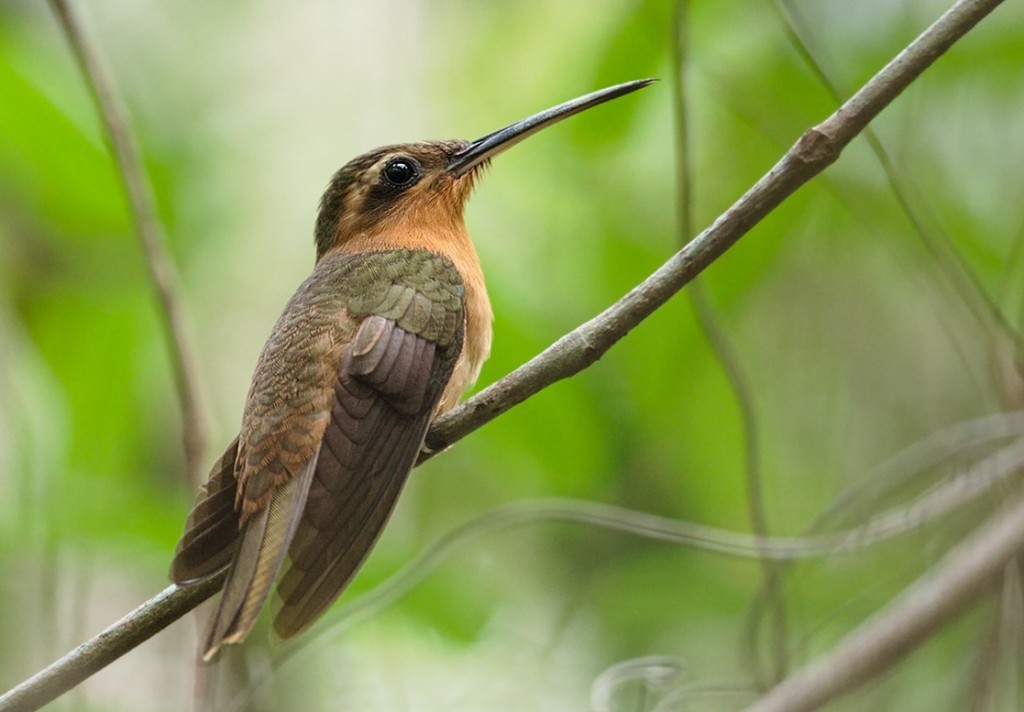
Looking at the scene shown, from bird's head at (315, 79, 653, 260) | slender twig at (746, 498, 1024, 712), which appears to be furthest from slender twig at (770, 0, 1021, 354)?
bird's head at (315, 79, 653, 260)

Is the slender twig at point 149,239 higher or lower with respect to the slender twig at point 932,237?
higher

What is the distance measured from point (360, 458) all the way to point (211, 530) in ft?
1.33

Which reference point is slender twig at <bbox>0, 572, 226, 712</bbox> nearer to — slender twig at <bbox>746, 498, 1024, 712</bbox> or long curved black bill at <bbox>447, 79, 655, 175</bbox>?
slender twig at <bbox>746, 498, 1024, 712</bbox>

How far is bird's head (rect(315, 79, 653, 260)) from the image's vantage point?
4.08 meters

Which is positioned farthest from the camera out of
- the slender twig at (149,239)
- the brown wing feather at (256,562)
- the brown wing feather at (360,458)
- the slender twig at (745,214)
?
the slender twig at (149,239)

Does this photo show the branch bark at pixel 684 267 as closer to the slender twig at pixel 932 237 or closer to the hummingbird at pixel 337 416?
the hummingbird at pixel 337 416

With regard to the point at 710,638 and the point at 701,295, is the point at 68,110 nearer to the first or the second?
the point at 701,295

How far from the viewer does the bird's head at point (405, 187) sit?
161 inches

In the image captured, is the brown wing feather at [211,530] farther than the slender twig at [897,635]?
Yes

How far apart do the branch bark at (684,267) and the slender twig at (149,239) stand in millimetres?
1127

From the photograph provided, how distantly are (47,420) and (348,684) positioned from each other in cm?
144

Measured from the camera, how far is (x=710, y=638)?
4.87m

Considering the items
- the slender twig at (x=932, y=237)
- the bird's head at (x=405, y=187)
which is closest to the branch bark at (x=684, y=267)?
the slender twig at (x=932, y=237)

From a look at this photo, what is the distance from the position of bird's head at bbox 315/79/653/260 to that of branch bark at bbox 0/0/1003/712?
1489mm
